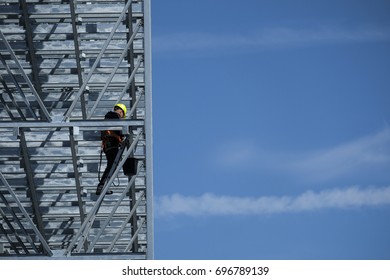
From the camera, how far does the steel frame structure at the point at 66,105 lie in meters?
34.5

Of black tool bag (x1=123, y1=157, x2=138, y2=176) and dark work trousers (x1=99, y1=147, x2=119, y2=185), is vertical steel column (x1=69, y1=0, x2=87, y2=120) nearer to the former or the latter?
dark work trousers (x1=99, y1=147, x2=119, y2=185)

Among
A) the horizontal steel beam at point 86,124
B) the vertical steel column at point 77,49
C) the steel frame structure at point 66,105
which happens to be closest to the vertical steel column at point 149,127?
the steel frame structure at point 66,105

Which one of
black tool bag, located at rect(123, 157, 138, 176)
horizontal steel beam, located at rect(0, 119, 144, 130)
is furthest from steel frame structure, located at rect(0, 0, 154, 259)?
black tool bag, located at rect(123, 157, 138, 176)

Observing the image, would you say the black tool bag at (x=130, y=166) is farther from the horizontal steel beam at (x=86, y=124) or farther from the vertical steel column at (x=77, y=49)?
the vertical steel column at (x=77, y=49)

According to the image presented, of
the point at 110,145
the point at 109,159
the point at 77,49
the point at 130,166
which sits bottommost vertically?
the point at 130,166

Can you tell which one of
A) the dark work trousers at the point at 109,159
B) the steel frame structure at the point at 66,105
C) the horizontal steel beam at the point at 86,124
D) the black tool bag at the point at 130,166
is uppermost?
the steel frame structure at the point at 66,105

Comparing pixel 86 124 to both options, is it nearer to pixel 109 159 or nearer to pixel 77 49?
pixel 109 159

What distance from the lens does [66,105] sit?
36.5 m

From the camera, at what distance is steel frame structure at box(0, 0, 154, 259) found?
34531 mm

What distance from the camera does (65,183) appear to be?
37750 millimetres

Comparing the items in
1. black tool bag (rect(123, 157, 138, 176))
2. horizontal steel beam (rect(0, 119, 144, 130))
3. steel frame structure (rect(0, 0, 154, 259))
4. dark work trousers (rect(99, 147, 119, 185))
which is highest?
steel frame structure (rect(0, 0, 154, 259))

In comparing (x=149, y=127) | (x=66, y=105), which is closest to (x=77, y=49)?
(x=66, y=105)
